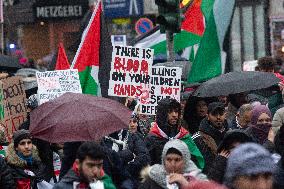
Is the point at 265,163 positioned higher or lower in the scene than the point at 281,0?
lower

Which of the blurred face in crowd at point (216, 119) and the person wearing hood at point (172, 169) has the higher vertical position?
the blurred face in crowd at point (216, 119)

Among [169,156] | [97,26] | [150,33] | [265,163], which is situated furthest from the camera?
[150,33]

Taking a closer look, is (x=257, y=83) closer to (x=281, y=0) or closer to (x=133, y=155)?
(x=133, y=155)

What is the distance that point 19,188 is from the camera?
29.0 feet

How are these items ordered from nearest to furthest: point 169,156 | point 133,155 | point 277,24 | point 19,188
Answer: point 169,156 < point 19,188 < point 133,155 < point 277,24

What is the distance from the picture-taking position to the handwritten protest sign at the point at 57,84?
11.1 meters

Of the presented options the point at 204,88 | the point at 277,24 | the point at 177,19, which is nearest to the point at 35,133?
the point at 204,88

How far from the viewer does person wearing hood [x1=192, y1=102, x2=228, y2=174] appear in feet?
29.4

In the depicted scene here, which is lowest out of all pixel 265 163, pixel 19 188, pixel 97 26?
pixel 19 188

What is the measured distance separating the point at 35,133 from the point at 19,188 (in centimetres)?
71

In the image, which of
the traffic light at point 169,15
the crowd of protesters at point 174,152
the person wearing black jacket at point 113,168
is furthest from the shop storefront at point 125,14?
the person wearing black jacket at point 113,168

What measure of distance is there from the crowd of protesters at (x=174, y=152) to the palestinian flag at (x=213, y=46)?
1.49 ft

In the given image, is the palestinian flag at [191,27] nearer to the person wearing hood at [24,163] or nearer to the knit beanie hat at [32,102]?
the knit beanie hat at [32,102]

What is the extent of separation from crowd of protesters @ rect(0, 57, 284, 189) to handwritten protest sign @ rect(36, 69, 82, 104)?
0.18 meters
